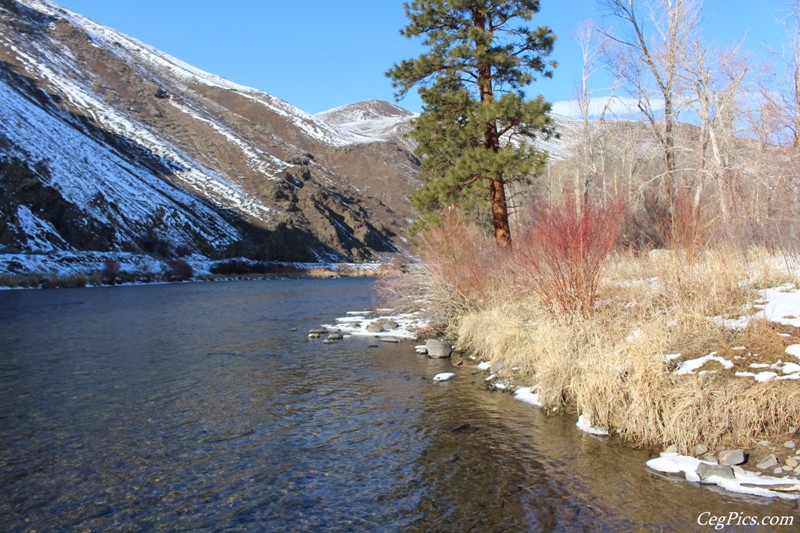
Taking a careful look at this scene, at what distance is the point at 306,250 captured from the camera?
299ft

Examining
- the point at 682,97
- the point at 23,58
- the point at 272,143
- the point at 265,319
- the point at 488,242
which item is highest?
the point at 23,58

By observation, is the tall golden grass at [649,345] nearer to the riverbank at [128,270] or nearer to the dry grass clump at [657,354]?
the dry grass clump at [657,354]

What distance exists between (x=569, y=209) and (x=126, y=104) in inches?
5049

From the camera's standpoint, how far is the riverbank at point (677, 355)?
607 cm

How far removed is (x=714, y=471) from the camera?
5.65 meters

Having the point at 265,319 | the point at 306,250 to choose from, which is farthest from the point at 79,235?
the point at 265,319

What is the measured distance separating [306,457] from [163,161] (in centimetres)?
10239

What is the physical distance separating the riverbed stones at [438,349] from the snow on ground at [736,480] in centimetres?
736

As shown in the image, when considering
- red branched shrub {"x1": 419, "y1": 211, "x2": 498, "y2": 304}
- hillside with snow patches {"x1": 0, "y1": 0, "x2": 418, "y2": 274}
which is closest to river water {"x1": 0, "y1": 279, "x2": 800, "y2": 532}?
red branched shrub {"x1": 419, "y1": 211, "x2": 498, "y2": 304}

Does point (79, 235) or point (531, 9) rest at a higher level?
point (531, 9)

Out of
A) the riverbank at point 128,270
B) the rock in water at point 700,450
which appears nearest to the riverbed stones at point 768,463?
the rock in water at point 700,450

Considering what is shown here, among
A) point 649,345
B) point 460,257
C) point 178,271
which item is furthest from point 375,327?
point 178,271

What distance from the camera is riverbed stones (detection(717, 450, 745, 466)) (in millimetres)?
5741

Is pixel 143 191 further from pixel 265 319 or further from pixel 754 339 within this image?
pixel 754 339
